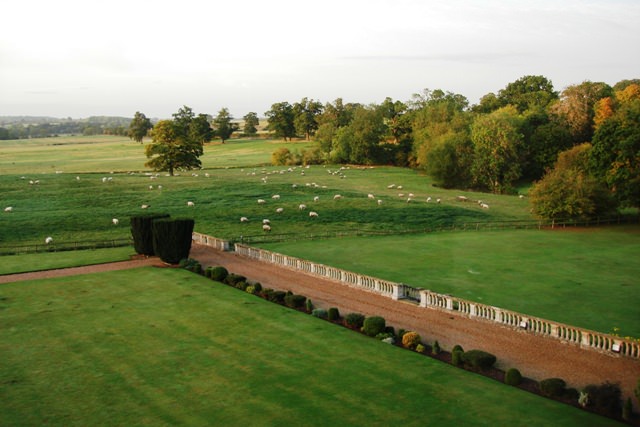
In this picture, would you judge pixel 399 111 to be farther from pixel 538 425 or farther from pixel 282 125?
pixel 538 425

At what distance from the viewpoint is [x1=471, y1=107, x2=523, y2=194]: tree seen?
324 feet

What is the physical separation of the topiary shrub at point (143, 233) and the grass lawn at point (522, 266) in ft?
33.9

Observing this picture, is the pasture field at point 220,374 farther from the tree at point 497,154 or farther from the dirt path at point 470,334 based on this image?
the tree at point 497,154

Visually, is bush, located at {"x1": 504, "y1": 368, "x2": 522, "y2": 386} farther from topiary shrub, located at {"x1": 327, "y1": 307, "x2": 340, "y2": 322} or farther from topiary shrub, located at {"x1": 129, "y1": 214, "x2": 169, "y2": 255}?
topiary shrub, located at {"x1": 129, "y1": 214, "x2": 169, "y2": 255}

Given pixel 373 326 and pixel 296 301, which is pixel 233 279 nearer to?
pixel 296 301

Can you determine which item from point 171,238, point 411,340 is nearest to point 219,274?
point 171,238

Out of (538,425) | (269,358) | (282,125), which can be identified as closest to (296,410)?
(269,358)

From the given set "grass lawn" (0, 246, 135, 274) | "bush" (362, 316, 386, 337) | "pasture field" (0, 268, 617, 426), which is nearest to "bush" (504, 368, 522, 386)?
"pasture field" (0, 268, 617, 426)

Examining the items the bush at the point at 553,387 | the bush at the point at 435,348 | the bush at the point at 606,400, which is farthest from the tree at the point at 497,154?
the bush at the point at 606,400

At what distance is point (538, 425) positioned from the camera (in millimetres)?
19281

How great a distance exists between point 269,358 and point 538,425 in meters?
11.3

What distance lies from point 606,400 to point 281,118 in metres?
171

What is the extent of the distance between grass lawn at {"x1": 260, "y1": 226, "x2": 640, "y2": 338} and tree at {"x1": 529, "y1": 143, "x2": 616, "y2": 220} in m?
2.75

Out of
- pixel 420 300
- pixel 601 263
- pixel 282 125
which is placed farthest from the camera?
pixel 282 125
